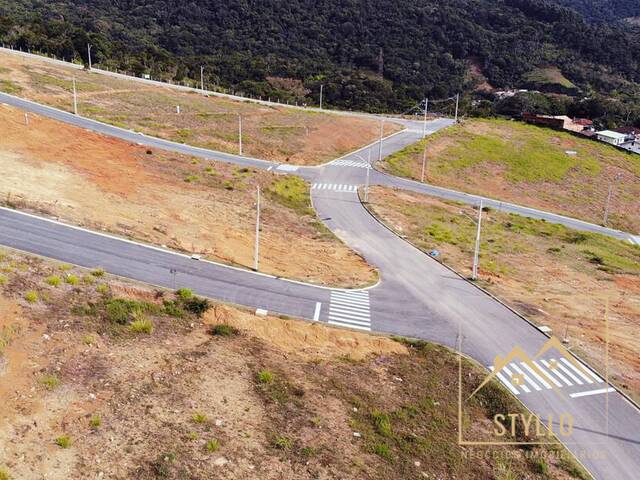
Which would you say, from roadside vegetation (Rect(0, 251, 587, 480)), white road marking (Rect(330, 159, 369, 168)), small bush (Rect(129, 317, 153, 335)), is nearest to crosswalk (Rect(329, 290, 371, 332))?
roadside vegetation (Rect(0, 251, 587, 480))

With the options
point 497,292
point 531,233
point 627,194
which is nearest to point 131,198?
point 497,292

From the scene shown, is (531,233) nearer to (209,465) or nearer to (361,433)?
(361,433)

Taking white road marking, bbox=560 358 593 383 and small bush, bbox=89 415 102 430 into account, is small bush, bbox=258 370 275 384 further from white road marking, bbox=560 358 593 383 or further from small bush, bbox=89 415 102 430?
white road marking, bbox=560 358 593 383

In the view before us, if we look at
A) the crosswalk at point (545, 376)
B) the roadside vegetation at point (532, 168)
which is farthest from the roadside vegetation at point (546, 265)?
the roadside vegetation at point (532, 168)

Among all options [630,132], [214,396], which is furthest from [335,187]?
[630,132]

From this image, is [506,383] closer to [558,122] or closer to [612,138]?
[612,138]

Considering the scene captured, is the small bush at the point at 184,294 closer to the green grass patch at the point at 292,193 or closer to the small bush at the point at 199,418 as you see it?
the small bush at the point at 199,418

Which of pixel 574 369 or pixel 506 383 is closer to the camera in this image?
pixel 506 383
